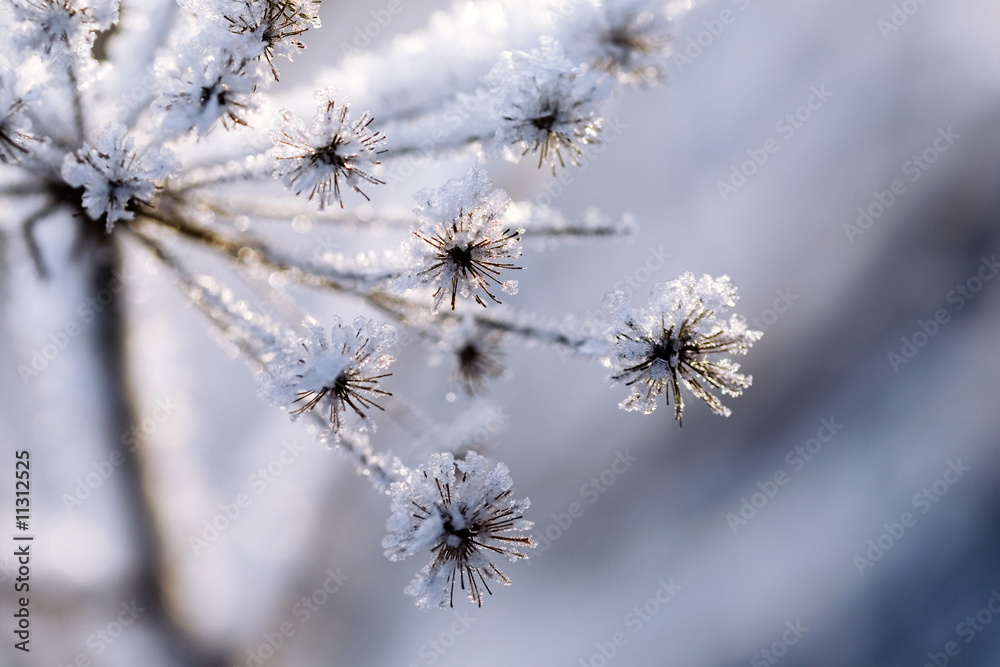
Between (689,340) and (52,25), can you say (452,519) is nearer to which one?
(689,340)

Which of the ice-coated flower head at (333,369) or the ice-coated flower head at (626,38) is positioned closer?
the ice-coated flower head at (333,369)

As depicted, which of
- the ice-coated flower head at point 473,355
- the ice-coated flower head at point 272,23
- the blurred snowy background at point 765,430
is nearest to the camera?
the ice-coated flower head at point 272,23

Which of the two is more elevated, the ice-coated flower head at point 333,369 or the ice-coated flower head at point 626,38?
the ice-coated flower head at point 626,38

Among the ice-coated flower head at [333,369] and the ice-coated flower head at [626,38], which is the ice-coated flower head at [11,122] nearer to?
the ice-coated flower head at [333,369]

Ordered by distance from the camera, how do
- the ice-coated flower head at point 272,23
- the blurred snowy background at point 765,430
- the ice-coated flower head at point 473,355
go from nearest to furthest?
the ice-coated flower head at point 272,23, the ice-coated flower head at point 473,355, the blurred snowy background at point 765,430

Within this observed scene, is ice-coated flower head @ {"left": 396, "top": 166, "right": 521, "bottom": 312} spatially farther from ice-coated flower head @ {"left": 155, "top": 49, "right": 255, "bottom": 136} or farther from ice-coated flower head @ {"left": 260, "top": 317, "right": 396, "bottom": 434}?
ice-coated flower head @ {"left": 155, "top": 49, "right": 255, "bottom": 136}

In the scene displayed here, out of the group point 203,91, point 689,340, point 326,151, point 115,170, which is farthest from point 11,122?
point 689,340

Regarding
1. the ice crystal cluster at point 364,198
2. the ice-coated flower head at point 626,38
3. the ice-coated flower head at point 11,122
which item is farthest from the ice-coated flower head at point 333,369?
the ice-coated flower head at point 626,38
